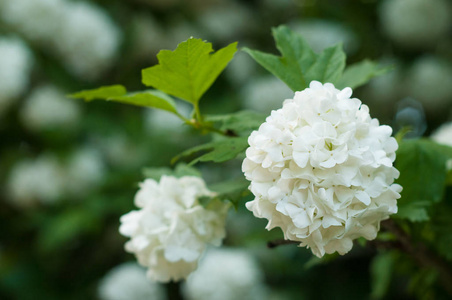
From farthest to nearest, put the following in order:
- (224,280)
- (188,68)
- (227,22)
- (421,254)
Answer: (227,22) → (224,280) → (421,254) → (188,68)

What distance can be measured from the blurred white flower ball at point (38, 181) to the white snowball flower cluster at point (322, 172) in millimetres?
1580

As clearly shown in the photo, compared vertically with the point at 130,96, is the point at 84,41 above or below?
below

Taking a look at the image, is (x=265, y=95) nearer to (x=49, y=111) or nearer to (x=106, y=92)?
(x=49, y=111)

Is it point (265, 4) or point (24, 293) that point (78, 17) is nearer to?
point (265, 4)

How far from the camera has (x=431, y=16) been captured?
1.82m

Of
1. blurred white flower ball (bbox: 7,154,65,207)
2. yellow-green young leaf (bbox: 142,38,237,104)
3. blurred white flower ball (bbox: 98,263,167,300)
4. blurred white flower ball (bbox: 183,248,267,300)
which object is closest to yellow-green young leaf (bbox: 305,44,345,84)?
yellow-green young leaf (bbox: 142,38,237,104)

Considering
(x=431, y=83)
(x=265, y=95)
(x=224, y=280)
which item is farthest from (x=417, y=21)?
(x=224, y=280)

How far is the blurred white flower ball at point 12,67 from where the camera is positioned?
1.86m

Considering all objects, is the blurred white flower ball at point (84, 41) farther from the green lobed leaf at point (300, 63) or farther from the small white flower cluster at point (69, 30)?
the green lobed leaf at point (300, 63)

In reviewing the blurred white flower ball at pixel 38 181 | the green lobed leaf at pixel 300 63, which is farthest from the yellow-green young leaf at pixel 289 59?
the blurred white flower ball at pixel 38 181

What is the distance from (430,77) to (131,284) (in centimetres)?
125

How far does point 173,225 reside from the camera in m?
0.61

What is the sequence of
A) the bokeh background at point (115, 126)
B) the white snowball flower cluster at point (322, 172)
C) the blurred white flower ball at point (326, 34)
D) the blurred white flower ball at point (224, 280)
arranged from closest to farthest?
1. the white snowball flower cluster at point (322, 172)
2. the blurred white flower ball at point (224, 280)
3. the bokeh background at point (115, 126)
4. the blurred white flower ball at point (326, 34)

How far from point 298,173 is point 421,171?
24 cm
